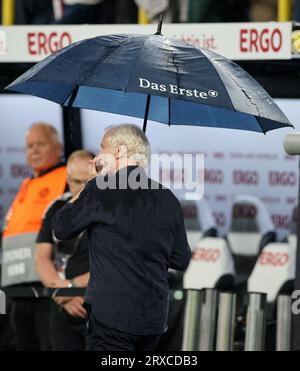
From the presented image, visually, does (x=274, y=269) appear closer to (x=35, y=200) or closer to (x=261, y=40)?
(x=261, y=40)

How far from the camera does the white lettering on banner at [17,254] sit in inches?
308

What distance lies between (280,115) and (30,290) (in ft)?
8.56

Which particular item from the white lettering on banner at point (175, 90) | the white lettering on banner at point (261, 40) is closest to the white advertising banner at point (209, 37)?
the white lettering on banner at point (261, 40)

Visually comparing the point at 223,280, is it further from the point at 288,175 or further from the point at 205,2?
the point at 205,2

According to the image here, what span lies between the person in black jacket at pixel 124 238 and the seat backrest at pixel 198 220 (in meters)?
2.27

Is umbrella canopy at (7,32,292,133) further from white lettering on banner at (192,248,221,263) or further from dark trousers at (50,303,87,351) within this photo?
dark trousers at (50,303,87,351)

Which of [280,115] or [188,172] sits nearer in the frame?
[280,115]

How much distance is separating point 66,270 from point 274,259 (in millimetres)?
1311

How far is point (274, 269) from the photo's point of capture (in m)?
7.61

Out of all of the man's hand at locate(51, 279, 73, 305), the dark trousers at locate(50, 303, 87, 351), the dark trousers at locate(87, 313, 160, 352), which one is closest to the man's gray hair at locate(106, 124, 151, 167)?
the dark trousers at locate(87, 313, 160, 352)

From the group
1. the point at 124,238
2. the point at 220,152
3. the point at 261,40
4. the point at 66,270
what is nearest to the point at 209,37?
the point at 261,40

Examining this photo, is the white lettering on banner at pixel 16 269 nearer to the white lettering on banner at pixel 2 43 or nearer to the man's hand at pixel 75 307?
the man's hand at pixel 75 307

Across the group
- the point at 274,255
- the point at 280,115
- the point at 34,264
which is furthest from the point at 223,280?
the point at 280,115

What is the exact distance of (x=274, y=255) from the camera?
25.1 ft
